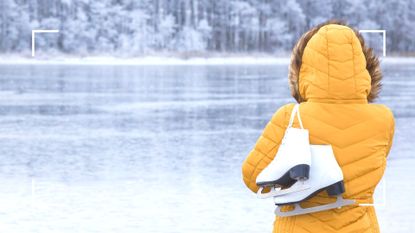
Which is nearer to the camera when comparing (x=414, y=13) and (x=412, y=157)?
(x=412, y=157)

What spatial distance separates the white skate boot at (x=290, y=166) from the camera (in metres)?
3.07

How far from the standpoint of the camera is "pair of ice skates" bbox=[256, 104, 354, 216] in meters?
3.08

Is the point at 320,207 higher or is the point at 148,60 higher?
the point at 320,207

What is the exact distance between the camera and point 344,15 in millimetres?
94500

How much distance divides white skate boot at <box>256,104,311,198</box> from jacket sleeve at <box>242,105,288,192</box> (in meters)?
0.04

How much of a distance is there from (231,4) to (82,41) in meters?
18.8

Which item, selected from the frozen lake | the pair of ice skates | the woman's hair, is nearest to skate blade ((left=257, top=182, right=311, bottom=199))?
the pair of ice skates

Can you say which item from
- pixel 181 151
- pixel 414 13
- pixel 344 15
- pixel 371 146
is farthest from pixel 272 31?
pixel 371 146

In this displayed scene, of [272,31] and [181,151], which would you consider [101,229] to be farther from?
[272,31]

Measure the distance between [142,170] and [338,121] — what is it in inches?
280

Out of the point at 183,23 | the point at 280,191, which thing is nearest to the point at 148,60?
the point at 183,23

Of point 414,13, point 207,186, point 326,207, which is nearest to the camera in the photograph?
point 326,207

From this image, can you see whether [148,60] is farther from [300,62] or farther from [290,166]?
[290,166]

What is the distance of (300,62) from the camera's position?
127 inches
